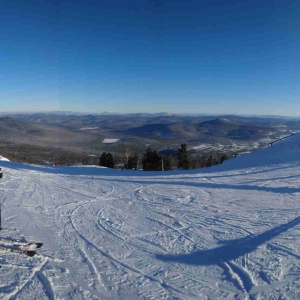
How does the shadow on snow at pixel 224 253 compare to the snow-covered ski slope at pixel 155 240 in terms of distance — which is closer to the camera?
the snow-covered ski slope at pixel 155 240

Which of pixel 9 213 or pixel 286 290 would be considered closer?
pixel 286 290

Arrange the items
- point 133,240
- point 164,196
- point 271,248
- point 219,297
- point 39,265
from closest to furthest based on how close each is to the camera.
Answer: point 219,297 < point 39,265 < point 271,248 < point 133,240 < point 164,196

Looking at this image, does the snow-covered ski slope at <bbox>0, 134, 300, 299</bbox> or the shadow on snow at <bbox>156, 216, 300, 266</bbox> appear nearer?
the snow-covered ski slope at <bbox>0, 134, 300, 299</bbox>

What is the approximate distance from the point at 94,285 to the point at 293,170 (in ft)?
45.0

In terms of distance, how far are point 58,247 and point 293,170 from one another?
1349 centimetres

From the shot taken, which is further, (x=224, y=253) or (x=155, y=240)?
(x=155, y=240)

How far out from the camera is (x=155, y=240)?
634 centimetres

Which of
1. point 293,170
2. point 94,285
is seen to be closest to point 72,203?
point 94,285

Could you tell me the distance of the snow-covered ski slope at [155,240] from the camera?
443cm

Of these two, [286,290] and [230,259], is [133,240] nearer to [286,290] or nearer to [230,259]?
[230,259]

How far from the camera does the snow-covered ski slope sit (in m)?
4.43

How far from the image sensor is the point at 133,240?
635 centimetres

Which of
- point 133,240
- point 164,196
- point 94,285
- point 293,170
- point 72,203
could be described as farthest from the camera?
point 293,170

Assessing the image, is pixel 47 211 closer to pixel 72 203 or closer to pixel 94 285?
pixel 72 203
